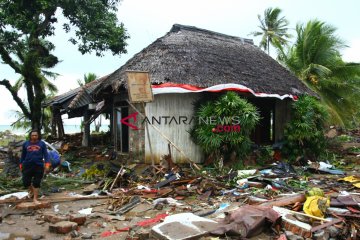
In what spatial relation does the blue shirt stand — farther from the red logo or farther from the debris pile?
the red logo

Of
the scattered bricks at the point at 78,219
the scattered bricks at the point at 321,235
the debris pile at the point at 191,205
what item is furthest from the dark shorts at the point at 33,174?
the scattered bricks at the point at 321,235

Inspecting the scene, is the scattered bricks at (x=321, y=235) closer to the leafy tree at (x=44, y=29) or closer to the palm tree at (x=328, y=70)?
the leafy tree at (x=44, y=29)

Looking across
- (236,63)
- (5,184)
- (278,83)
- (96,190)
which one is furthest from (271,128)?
(5,184)

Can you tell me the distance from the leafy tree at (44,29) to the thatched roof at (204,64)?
130 cm

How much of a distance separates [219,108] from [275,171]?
2312mm

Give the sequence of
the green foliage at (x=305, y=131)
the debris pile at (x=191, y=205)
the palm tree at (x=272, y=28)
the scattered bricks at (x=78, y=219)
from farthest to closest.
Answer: the palm tree at (x=272, y=28)
the green foliage at (x=305, y=131)
the scattered bricks at (x=78, y=219)
the debris pile at (x=191, y=205)

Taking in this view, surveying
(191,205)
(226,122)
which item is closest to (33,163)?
Result: (191,205)

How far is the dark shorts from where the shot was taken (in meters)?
6.21

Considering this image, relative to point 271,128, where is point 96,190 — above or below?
below

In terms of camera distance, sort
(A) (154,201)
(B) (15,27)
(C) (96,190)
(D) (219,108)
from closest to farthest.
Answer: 1. (A) (154,201)
2. (C) (96,190)
3. (D) (219,108)
4. (B) (15,27)

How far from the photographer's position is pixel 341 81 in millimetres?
15812

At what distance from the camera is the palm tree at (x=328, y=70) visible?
15531 mm

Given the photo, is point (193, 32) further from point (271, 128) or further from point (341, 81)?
point (341, 81)
